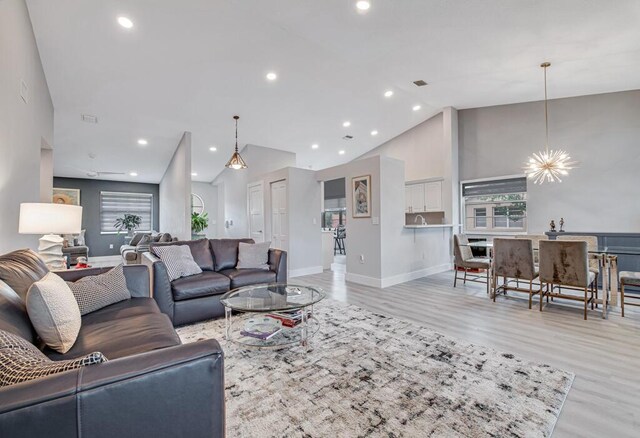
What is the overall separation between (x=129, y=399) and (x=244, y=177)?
278 inches

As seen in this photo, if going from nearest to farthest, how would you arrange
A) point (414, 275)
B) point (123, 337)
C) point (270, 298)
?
1. point (123, 337)
2. point (270, 298)
3. point (414, 275)

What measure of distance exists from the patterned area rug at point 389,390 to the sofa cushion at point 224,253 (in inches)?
51.3

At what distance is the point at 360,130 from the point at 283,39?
12.1ft

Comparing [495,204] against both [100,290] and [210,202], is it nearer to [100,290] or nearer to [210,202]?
[100,290]

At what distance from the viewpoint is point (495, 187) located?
631 centimetres

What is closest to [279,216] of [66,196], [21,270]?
[21,270]

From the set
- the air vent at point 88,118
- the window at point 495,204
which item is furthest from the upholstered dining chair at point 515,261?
the air vent at point 88,118

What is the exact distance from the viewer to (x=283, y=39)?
161 inches

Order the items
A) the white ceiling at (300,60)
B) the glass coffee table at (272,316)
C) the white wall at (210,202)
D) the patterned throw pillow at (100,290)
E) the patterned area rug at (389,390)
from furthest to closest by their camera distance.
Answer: the white wall at (210,202), the white ceiling at (300,60), the glass coffee table at (272,316), the patterned throw pillow at (100,290), the patterned area rug at (389,390)

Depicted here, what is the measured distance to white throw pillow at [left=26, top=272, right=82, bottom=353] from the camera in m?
1.49

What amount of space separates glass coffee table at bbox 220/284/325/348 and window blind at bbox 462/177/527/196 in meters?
5.25

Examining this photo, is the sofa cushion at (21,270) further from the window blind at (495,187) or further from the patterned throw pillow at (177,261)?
the window blind at (495,187)

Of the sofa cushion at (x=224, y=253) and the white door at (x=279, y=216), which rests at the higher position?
the white door at (x=279, y=216)

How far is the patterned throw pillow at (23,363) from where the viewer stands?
84 centimetres
